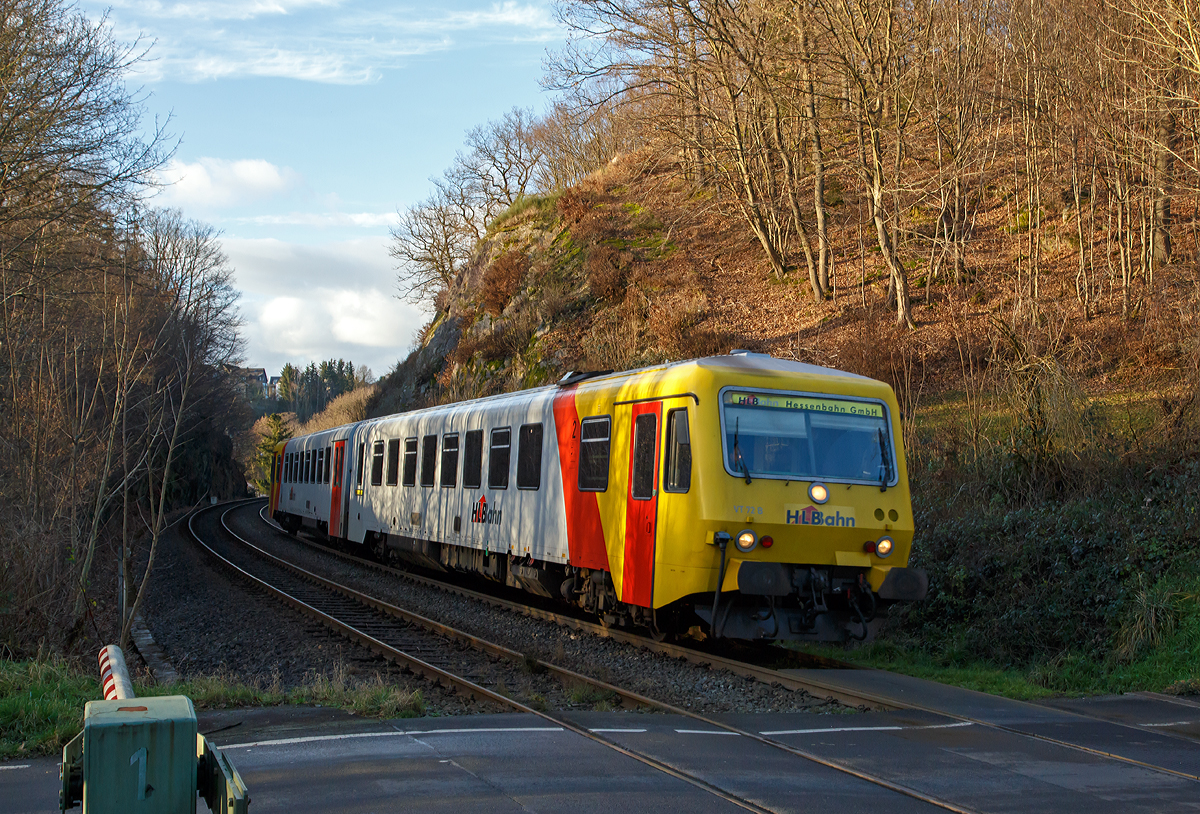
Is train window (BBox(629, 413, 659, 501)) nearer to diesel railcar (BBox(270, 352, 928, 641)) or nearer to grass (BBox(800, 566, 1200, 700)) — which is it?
diesel railcar (BBox(270, 352, 928, 641))

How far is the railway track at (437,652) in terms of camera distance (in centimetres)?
577

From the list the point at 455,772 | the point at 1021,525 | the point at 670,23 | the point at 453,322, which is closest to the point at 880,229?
the point at 670,23

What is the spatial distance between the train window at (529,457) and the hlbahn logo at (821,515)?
4.44 meters

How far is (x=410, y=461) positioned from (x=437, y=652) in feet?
26.6

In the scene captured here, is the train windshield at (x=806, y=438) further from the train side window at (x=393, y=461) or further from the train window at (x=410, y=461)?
the train side window at (x=393, y=461)

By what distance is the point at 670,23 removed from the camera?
23.7 m

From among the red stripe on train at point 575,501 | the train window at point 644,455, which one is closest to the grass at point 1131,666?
the train window at point 644,455

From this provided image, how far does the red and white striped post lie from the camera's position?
3.15m

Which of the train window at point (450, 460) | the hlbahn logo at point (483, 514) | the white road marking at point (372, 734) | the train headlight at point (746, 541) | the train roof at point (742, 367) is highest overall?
the train roof at point (742, 367)

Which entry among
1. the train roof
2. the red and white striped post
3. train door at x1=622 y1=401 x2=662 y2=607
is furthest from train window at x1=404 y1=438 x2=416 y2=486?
the red and white striped post

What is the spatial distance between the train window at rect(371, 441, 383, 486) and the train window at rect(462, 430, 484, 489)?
5.26 meters

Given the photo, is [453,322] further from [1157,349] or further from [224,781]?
[224,781]

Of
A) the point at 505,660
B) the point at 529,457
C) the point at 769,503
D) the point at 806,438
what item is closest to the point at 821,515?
the point at 769,503

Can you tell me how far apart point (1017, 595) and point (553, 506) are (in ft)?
18.4
